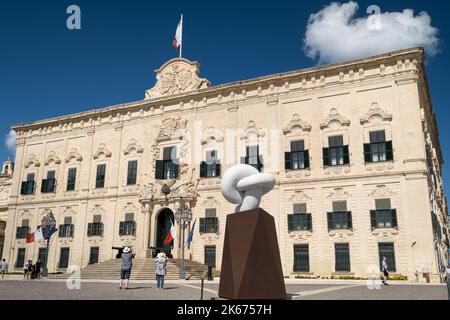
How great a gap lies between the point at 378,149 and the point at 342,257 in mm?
6323

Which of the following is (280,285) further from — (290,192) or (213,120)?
(213,120)

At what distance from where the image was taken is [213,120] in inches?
1114

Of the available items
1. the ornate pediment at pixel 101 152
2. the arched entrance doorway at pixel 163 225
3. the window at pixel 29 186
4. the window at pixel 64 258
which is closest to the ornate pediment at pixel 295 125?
the arched entrance doorway at pixel 163 225

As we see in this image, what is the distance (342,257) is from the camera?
2252cm

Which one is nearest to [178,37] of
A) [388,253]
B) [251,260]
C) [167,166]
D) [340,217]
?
[167,166]

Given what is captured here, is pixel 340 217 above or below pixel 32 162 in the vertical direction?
below

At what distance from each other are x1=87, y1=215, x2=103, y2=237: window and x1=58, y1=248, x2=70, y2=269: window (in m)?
2.31

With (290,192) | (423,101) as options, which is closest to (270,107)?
(290,192)

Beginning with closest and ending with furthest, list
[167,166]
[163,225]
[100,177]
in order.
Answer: [163,225]
[167,166]
[100,177]

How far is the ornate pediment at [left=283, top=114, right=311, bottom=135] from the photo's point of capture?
2538 cm

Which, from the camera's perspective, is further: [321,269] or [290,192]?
[290,192]

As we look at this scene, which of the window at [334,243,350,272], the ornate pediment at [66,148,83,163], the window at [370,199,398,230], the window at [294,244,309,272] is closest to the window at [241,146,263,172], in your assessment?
the window at [294,244,309,272]

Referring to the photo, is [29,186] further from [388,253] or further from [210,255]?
[388,253]

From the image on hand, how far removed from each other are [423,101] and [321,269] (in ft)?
40.0
